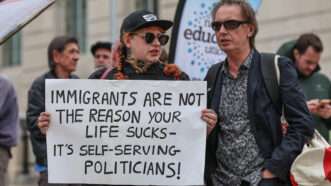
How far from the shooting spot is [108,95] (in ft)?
18.0

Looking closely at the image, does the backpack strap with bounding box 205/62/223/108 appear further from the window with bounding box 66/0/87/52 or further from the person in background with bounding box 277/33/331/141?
the window with bounding box 66/0/87/52

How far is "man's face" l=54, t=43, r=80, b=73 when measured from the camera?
788 cm

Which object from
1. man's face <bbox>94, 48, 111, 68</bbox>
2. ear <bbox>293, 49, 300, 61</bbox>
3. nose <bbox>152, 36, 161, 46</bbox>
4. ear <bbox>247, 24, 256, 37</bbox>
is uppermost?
ear <bbox>247, 24, 256, 37</bbox>

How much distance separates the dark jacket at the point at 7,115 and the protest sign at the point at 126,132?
91.8 inches

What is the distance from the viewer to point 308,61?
7.50 meters

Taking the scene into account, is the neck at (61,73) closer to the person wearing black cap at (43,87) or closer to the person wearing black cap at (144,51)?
the person wearing black cap at (43,87)

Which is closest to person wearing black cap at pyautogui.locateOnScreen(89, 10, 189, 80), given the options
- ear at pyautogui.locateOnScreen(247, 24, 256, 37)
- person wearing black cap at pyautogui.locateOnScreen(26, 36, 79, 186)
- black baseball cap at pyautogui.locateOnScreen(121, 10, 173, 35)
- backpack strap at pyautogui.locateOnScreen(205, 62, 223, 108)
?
black baseball cap at pyautogui.locateOnScreen(121, 10, 173, 35)

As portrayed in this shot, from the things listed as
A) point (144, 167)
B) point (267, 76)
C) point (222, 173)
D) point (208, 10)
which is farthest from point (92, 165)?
point (208, 10)

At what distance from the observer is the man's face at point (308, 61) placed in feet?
24.6

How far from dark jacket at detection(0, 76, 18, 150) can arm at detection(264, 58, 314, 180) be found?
10.0 ft

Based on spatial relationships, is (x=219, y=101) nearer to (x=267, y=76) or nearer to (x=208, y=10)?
(x=267, y=76)

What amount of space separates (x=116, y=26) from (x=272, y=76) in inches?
373

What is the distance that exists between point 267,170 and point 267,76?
51 cm

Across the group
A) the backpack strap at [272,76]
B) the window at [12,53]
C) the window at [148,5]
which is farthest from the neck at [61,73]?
the window at [12,53]
